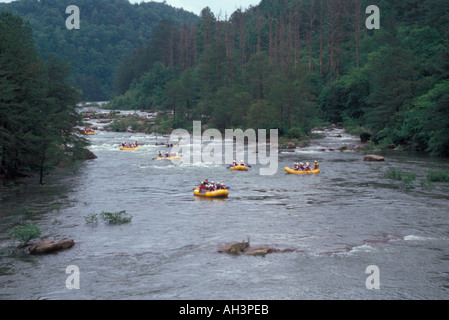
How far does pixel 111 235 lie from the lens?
20.6 meters

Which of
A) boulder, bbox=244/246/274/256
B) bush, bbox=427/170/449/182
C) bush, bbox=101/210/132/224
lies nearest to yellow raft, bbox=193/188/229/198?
bush, bbox=101/210/132/224

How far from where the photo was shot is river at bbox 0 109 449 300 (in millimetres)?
14734

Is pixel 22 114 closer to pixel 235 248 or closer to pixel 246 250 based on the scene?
pixel 235 248

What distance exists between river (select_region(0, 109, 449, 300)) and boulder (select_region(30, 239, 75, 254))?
1.17 ft

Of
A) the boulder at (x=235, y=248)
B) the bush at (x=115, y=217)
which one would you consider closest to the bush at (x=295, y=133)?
the bush at (x=115, y=217)

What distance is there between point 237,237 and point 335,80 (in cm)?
6365

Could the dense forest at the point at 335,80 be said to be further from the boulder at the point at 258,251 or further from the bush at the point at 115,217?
the bush at the point at 115,217

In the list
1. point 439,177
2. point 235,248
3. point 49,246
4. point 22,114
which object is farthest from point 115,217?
point 439,177

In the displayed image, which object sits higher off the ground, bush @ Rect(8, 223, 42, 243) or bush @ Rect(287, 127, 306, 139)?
bush @ Rect(287, 127, 306, 139)

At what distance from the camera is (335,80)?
78.2 metres

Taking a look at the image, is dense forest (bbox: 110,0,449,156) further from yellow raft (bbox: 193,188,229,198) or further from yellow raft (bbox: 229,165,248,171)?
yellow raft (bbox: 193,188,229,198)

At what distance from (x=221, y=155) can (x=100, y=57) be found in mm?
150189
